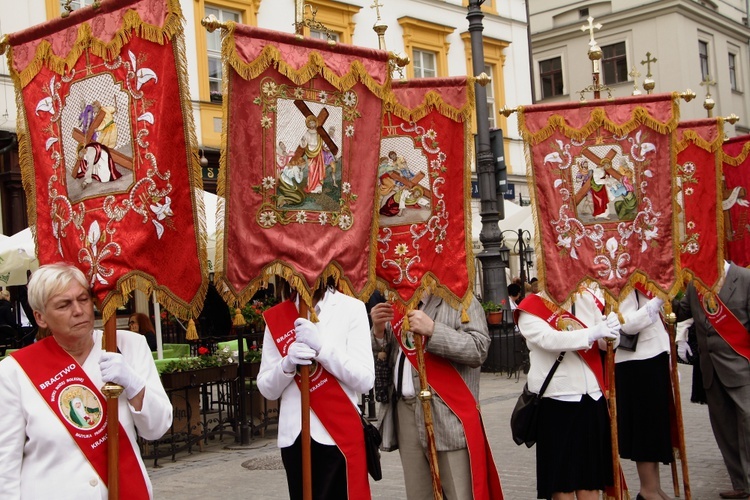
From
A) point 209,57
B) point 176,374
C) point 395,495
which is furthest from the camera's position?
point 209,57

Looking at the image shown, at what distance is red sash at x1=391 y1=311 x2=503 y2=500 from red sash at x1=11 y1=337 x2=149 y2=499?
1.92 m

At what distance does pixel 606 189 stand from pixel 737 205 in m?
1.93

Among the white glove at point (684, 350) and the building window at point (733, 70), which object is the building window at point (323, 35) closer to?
the white glove at point (684, 350)

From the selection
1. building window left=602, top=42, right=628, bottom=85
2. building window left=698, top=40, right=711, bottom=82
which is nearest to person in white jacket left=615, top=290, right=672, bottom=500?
building window left=602, top=42, right=628, bottom=85

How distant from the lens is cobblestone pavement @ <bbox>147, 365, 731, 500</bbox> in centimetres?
756

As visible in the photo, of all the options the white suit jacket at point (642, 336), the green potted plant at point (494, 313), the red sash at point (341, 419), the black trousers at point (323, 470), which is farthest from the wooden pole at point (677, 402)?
the green potted plant at point (494, 313)

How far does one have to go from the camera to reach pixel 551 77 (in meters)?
37.7

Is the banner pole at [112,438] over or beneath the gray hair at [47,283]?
beneath

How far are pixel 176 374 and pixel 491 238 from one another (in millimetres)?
7053

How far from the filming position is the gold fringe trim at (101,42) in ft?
13.0

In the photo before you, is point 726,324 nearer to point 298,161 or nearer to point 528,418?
point 528,418

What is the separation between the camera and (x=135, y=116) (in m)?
4.06

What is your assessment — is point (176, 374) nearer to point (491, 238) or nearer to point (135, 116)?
point (135, 116)

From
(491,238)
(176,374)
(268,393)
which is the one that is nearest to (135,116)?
(268,393)
